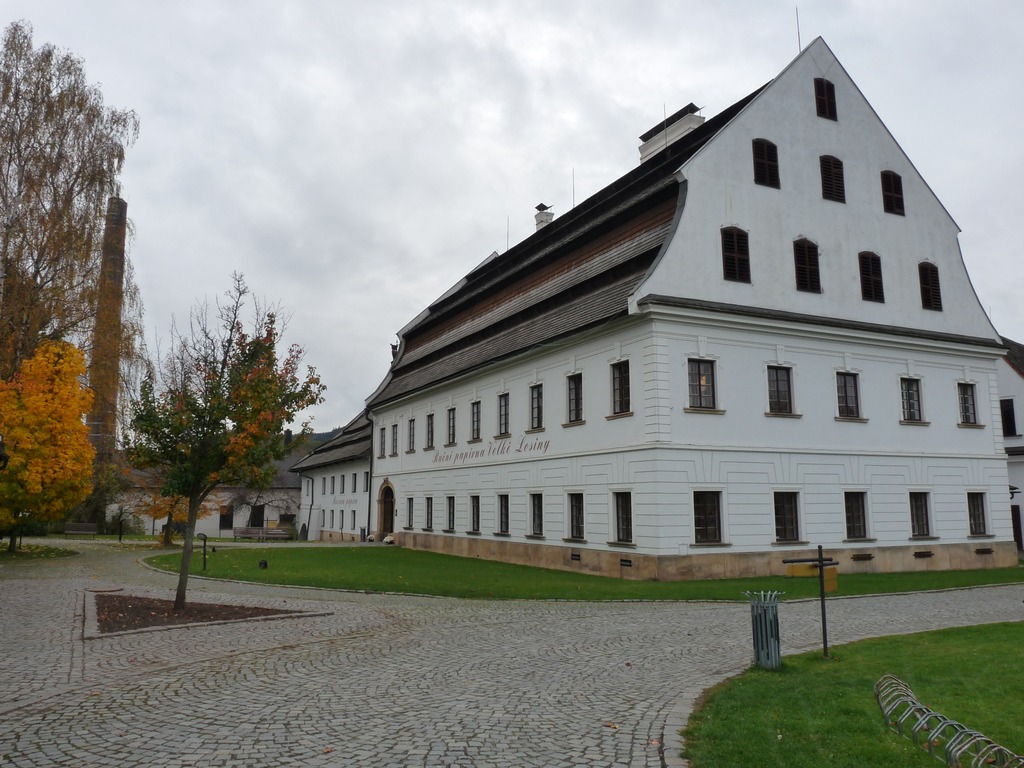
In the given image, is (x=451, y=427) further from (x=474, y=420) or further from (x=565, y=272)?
(x=565, y=272)

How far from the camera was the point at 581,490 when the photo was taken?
83.5 feet

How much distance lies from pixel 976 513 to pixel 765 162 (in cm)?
1412

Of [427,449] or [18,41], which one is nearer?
[18,41]

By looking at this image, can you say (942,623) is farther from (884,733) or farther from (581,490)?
(581,490)

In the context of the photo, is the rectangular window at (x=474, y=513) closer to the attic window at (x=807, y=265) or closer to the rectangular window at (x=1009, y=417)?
the attic window at (x=807, y=265)

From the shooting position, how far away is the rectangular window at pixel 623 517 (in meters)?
23.3

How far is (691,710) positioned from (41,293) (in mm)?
29459

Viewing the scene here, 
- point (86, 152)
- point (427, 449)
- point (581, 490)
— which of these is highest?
point (86, 152)

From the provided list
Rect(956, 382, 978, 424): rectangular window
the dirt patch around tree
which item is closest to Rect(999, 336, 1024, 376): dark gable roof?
Rect(956, 382, 978, 424): rectangular window

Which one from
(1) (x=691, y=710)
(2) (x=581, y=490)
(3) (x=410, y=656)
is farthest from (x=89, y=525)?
(1) (x=691, y=710)

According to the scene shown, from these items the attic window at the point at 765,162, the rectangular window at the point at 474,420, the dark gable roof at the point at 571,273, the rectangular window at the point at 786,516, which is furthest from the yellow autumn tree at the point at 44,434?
the attic window at the point at 765,162

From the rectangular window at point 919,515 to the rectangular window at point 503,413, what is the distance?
46.2ft

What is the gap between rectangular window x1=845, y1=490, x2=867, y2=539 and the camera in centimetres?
2505

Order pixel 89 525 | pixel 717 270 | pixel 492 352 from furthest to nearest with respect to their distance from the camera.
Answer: pixel 89 525 → pixel 492 352 → pixel 717 270
